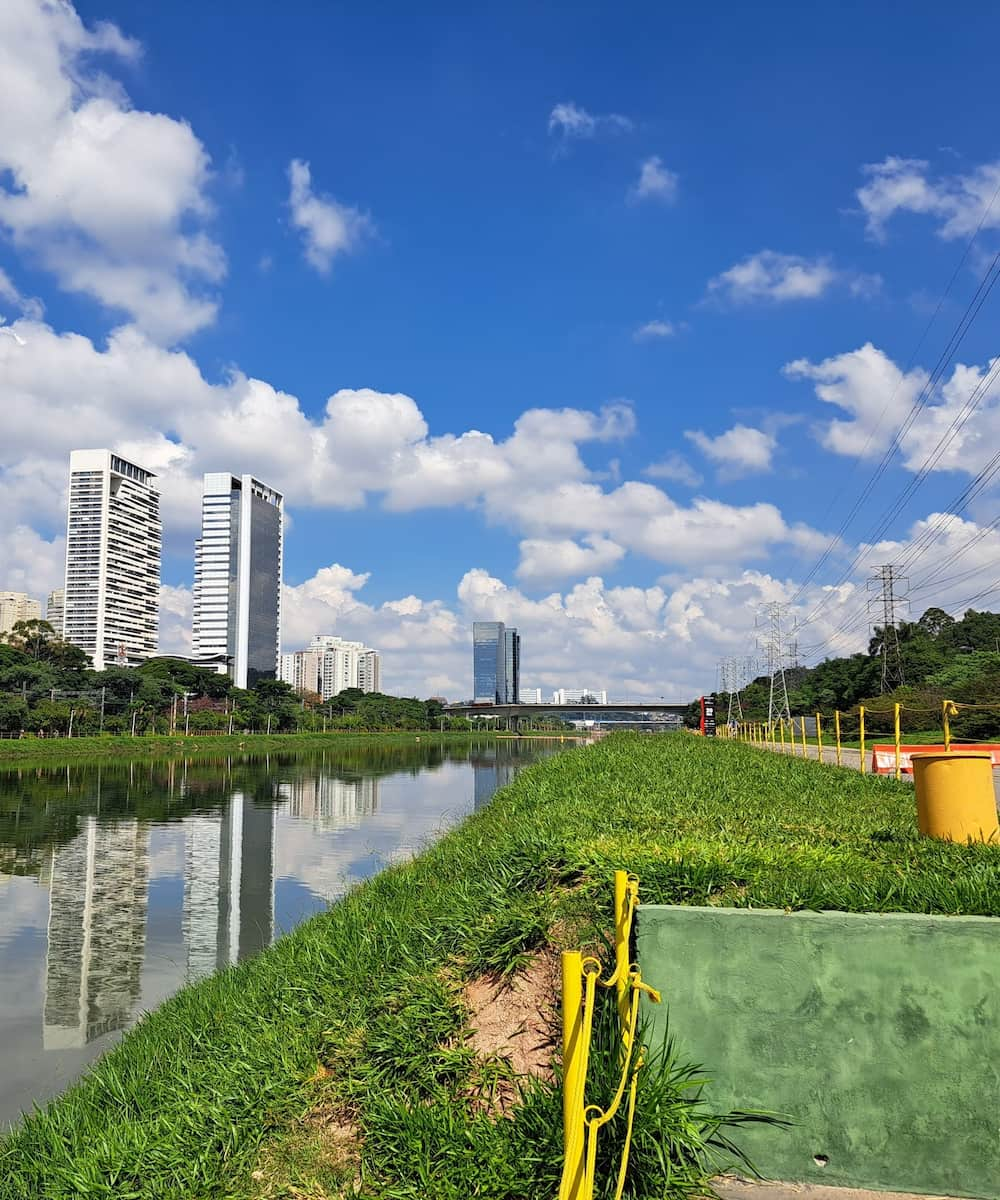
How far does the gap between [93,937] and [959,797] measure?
1366 centimetres

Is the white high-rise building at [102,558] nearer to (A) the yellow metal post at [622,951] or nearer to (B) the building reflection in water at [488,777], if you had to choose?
(B) the building reflection in water at [488,777]

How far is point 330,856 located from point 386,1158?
1897 cm

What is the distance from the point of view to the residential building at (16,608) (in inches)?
7195

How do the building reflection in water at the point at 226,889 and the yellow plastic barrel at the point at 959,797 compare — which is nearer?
the yellow plastic barrel at the point at 959,797

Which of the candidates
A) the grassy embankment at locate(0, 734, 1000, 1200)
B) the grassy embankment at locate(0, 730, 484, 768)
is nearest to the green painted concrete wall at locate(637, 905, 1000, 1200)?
the grassy embankment at locate(0, 734, 1000, 1200)

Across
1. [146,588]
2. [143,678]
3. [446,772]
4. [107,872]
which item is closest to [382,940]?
[107,872]

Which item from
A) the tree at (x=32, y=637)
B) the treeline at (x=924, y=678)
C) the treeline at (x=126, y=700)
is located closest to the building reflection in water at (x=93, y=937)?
the treeline at (x=924, y=678)

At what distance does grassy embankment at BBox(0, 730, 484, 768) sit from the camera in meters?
61.4

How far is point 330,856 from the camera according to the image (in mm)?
22672

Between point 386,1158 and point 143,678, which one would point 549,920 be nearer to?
point 386,1158

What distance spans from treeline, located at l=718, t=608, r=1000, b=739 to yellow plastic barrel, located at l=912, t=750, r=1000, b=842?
24971 millimetres

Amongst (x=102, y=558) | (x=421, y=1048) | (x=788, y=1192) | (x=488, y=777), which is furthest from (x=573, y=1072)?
(x=102, y=558)

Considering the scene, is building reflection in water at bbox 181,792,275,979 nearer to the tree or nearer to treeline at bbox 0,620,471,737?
treeline at bbox 0,620,471,737

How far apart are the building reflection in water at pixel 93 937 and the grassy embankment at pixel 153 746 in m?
38.8
